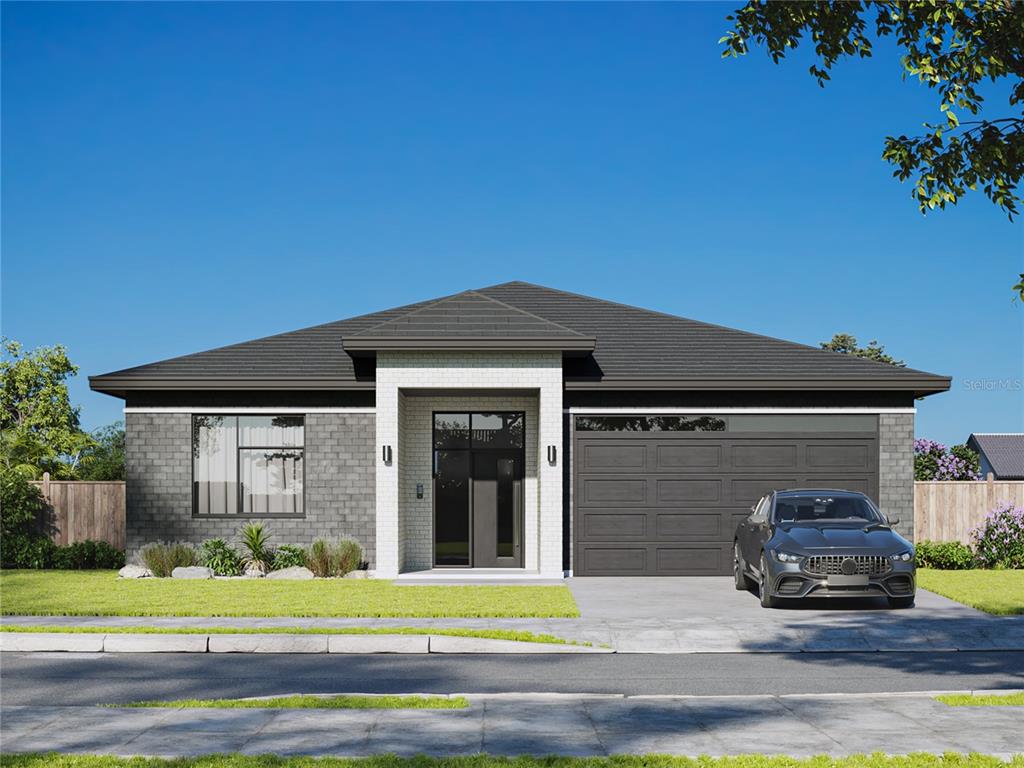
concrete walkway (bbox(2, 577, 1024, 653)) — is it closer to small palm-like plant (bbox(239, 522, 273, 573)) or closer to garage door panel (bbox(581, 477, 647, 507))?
garage door panel (bbox(581, 477, 647, 507))

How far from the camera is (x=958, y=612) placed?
50.6 feet

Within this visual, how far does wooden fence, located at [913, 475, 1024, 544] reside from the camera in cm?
2331

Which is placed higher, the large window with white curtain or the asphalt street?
the large window with white curtain

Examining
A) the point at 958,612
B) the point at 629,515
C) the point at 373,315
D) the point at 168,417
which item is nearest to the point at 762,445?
the point at 629,515

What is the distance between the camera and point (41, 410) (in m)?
45.7

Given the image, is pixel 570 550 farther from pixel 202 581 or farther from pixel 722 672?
pixel 722 672

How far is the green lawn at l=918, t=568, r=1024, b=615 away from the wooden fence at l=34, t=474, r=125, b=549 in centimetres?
1652

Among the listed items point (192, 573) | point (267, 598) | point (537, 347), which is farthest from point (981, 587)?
point (192, 573)

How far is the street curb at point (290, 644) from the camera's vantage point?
13039 millimetres

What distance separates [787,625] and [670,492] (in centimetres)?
693

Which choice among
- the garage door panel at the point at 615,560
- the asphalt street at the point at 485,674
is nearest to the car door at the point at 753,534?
the garage door panel at the point at 615,560

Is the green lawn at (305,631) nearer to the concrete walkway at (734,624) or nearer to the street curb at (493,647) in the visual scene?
the street curb at (493,647)

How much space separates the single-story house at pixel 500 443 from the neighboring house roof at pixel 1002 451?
2130 inches

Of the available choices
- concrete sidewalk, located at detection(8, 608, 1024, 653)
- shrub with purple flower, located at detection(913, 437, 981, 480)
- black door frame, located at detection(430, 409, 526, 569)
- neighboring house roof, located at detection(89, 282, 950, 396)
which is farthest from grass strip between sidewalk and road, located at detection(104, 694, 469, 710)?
shrub with purple flower, located at detection(913, 437, 981, 480)
